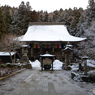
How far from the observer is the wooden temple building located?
85.0 feet

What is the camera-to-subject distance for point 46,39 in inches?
1043

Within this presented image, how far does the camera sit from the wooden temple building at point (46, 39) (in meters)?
25.9

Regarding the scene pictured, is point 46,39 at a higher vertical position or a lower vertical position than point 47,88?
higher

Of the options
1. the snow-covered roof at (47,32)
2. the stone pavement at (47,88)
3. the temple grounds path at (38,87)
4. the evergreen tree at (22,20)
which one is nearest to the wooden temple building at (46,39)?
the snow-covered roof at (47,32)

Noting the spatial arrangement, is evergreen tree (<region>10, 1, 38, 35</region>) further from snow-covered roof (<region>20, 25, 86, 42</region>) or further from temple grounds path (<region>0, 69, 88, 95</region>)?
temple grounds path (<region>0, 69, 88, 95</region>)

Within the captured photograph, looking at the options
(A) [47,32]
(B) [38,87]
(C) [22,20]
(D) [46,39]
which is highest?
(C) [22,20]

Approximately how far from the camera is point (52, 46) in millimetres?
26969

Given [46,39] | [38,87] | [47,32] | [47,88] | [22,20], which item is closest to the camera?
[47,88]

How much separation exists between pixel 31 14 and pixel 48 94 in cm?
3773

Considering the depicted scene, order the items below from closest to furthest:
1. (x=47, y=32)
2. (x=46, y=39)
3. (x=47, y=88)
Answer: (x=47, y=88) → (x=46, y=39) → (x=47, y=32)

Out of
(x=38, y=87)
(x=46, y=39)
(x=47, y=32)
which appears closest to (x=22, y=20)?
(x=47, y=32)

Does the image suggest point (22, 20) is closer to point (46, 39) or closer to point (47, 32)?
point (47, 32)

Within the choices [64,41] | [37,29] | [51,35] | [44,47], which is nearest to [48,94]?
[64,41]

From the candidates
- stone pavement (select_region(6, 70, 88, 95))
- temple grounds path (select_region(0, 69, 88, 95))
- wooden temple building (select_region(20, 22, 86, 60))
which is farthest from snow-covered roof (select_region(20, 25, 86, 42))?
stone pavement (select_region(6, 70, 88, 95))
